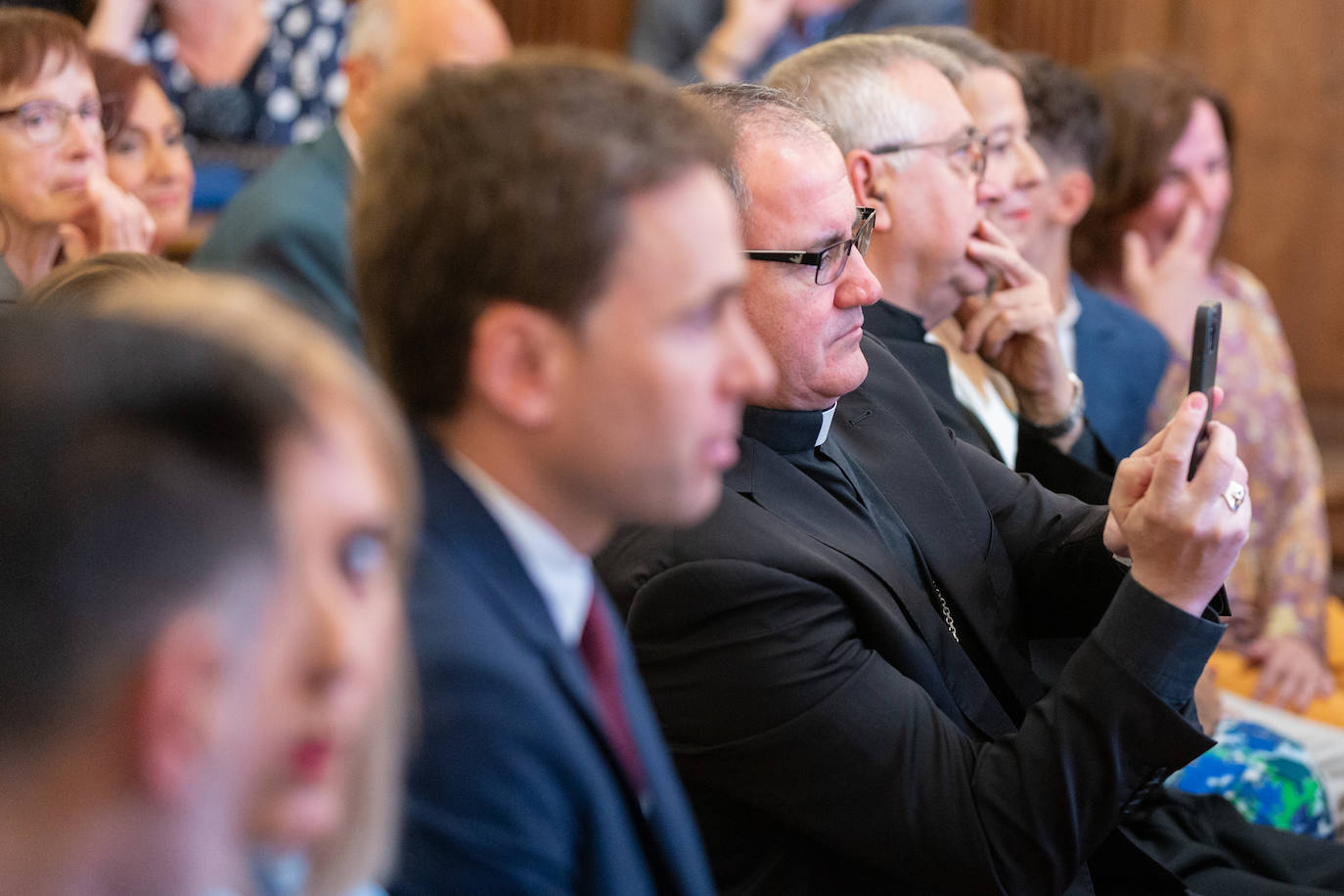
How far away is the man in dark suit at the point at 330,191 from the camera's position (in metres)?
2.63

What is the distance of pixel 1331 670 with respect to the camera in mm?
3027

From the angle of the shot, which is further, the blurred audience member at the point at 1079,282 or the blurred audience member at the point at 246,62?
the blurred audience member at the point at 246,62

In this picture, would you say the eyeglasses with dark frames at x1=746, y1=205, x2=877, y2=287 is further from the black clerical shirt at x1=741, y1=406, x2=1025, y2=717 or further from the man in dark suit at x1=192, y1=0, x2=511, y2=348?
the man in dark suit at x1=192, y1=0, x2=511, y2=348

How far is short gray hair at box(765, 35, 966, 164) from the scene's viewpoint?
210cm

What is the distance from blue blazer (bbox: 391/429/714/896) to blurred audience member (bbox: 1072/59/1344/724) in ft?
7.79

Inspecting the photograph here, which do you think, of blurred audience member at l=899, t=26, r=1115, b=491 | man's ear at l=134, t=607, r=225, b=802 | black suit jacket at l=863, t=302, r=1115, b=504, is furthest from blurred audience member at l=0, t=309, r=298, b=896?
blurred audience member at l=899, t=26, r=1115, b=491

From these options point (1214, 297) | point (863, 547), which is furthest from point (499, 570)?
point (1214, 297)

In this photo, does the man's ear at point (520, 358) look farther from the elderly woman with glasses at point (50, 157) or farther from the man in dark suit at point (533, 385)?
the elderly woman with glasses at point (50, 157)

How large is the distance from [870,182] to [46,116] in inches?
53.5

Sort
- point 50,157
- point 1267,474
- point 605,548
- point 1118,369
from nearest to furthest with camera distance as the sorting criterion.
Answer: point 605,548 → point 50,157 → point 1118,369 → point 1267,474

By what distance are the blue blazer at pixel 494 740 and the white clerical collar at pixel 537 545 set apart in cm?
1

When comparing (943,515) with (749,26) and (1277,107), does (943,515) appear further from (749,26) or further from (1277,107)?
(1277,107)

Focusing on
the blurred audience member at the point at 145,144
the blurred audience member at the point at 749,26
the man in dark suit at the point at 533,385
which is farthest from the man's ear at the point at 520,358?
the blurred audience member at the point at 749,26

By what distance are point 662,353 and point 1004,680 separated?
3.08ft
